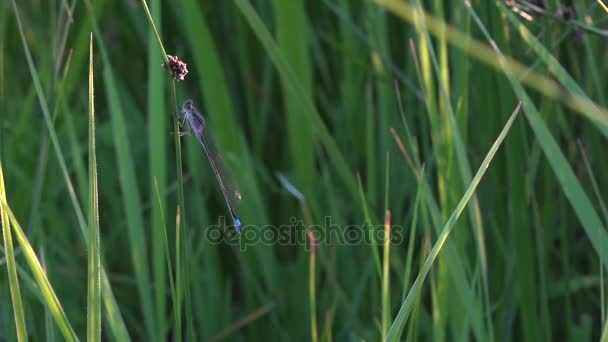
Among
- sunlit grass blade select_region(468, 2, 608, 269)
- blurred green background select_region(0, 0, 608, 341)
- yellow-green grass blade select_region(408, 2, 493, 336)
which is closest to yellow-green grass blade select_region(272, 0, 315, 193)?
blurred green background select_region(0, 0, 608, 341)

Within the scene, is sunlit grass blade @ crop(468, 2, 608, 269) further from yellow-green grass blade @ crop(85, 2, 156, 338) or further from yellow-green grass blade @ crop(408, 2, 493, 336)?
yellow-green grass blade @ crop(85, 2, 156, 338)

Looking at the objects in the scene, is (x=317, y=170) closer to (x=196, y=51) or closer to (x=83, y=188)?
(x=196, y=51)

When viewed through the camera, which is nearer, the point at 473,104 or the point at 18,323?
the point at 18,323

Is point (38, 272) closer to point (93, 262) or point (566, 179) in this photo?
point (93, 262)

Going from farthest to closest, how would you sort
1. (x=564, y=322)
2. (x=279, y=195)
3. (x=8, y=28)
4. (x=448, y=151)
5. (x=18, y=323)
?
(x=8, y=28), (x=279, y=195), (x=564, y=322), (x=448, y=151), (x=18, y=323)

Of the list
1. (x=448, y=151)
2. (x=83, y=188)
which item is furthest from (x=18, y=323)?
(x=448, y=151)

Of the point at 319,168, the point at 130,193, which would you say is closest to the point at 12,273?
the point at 130,193

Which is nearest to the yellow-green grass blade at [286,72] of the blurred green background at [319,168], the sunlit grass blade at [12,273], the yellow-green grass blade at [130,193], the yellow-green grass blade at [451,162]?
the blurred green background at [319,168]

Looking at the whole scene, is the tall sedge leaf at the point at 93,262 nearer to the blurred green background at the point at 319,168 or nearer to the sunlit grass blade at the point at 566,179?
the blurred green background at the point at 319,168
